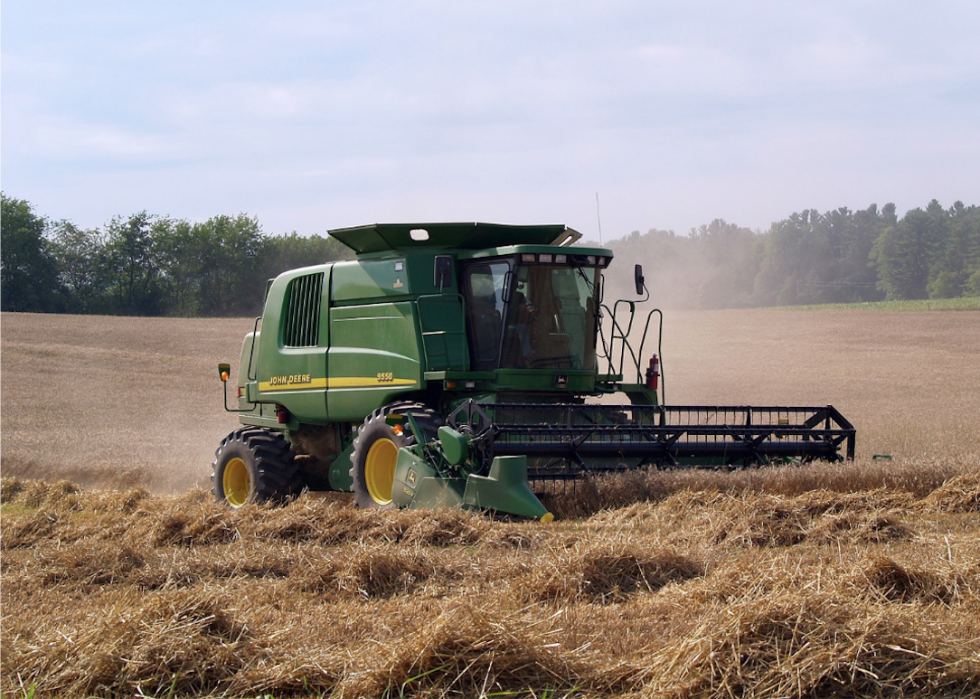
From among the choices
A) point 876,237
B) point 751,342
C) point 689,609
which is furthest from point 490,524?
point 876,237

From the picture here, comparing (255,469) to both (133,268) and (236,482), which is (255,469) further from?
(133,268)

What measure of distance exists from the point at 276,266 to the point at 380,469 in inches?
1691

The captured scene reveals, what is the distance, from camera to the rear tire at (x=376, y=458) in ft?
29.8

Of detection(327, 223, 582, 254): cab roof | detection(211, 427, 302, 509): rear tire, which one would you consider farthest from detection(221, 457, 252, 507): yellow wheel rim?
detection(327, 223, 582, 254): cab roof

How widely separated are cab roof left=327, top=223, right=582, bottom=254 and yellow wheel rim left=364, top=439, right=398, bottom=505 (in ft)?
7.18

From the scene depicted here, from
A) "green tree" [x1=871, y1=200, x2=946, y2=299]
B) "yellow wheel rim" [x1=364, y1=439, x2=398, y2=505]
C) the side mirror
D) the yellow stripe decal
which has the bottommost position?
"yellow wheel rim" [x1=364, y1=439, x2=398, y2=505]

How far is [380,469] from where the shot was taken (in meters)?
9.27

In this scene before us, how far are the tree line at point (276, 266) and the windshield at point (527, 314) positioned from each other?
23044mm

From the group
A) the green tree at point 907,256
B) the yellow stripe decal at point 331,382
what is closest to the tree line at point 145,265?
the yellow stripe decal at point 331,382

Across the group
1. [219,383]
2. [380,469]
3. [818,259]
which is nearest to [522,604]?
[380,469]

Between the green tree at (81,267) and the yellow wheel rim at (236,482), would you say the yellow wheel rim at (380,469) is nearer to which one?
the yellow wheel rim at (236,482)

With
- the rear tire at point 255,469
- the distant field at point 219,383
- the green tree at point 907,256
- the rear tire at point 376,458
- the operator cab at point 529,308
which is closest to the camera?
the rear tire at point 376,458

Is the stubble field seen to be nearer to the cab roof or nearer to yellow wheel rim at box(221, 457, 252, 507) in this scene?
yellow wheel rim at box(221, 457, 252, 507)

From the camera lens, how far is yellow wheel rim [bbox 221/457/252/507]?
11.3m
